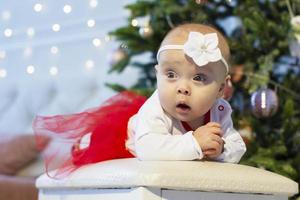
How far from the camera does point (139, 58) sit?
105 inches

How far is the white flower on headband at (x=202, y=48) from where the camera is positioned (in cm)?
107

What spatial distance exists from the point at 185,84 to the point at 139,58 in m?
1.60

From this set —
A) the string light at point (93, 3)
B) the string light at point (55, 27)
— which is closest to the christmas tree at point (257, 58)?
the string light at point (93, 3)

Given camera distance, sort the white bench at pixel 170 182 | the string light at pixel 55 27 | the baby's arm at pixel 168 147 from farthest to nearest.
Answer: the string light at pixel 55 27
the baby's arm at pixel 168 147
the white bench at pixel 170 182

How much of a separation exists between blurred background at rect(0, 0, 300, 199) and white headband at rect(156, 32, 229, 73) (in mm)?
246

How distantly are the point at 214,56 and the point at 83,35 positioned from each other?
179 cm

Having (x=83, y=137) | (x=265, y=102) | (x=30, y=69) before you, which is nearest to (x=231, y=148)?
(x=83, y=137)

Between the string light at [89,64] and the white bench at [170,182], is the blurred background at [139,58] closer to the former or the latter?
the string light at [89,64]

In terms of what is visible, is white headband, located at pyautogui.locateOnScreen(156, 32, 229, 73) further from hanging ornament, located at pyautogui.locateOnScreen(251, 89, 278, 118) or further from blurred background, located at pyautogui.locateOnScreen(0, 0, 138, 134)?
blurred background, located at pyautogui.locateOnScreen(0, 0, 138, 134)

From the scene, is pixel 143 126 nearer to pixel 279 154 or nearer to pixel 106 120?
pixel 106 120

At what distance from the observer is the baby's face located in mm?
1078

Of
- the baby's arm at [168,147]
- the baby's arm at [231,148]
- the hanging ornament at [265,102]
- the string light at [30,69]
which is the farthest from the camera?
the string light at [30,69]

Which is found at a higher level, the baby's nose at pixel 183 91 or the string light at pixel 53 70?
the baby's nose at pixel 183 91

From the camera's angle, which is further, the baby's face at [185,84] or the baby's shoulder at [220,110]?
the baby's shoulder at [220,110]
